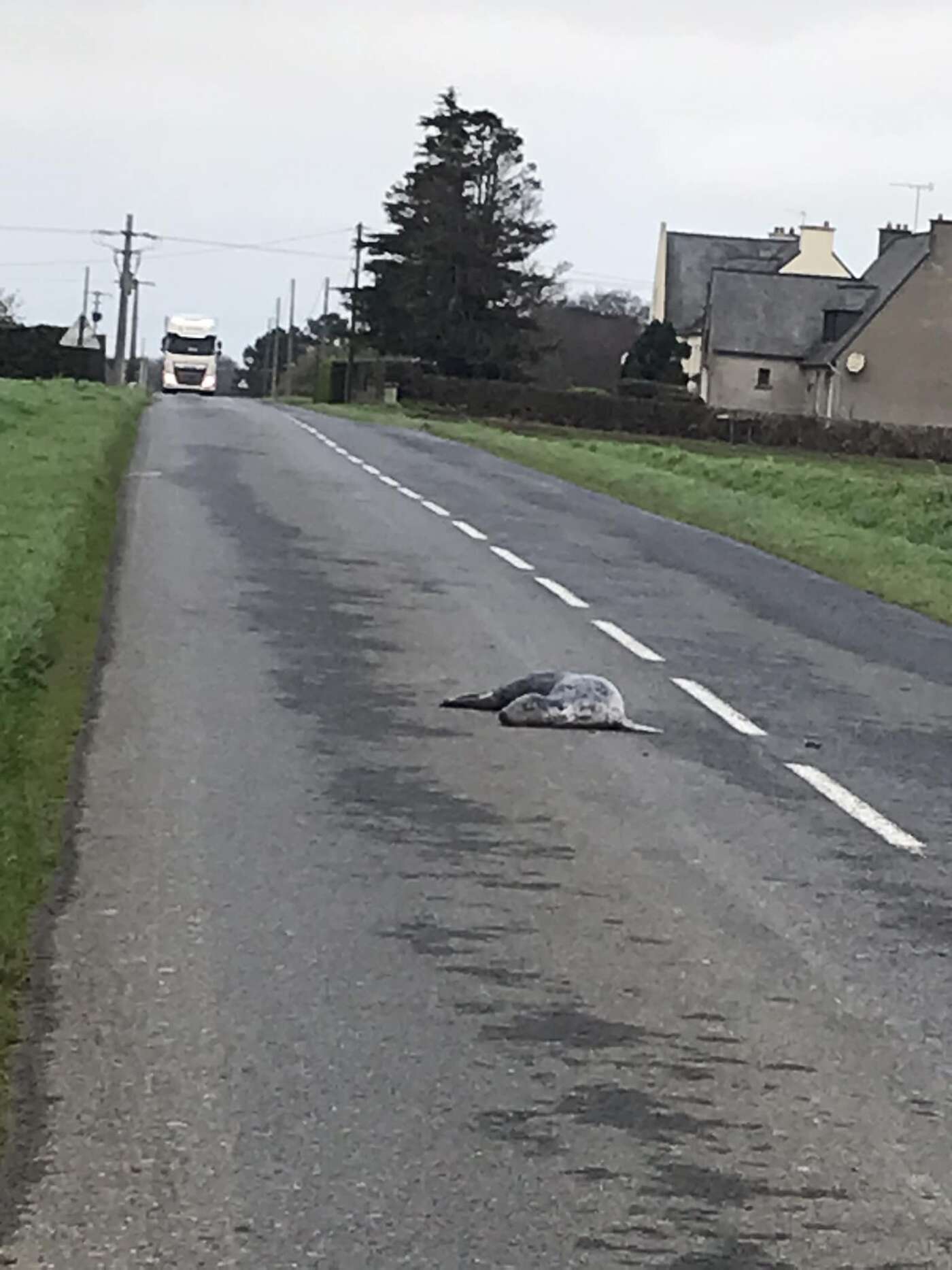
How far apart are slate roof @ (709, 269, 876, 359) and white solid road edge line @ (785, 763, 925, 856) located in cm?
8110

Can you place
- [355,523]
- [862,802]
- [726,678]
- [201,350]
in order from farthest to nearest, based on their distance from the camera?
1. [201,350]
2. [355,523]
3. [726,678]
4. [862,802]

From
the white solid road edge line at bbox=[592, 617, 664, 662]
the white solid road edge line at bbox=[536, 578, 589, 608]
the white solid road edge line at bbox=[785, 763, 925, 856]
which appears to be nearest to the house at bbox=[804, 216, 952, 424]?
the white solid road edge line at bbox=[536, 578, 589, 608]

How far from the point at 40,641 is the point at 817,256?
103 meters

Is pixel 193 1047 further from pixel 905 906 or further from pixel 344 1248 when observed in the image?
pixel 905 906

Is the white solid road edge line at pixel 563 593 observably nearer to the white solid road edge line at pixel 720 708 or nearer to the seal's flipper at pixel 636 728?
the white solid road edge line at pixel 720 708

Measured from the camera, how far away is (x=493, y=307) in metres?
82.8

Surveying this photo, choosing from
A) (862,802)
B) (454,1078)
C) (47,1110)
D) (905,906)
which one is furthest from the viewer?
(862,802)

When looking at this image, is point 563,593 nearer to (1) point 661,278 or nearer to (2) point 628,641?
(2) point 628,641

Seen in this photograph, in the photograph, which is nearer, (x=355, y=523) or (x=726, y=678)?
(x=726, y=678)

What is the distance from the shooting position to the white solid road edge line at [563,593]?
16.8 meters

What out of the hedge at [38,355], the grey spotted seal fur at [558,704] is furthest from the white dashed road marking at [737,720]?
the hedge at [38,355]

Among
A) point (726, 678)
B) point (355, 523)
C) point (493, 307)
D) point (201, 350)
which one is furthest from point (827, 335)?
point (726, 678)

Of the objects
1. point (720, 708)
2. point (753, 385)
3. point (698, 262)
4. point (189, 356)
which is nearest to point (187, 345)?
point (189, 356)

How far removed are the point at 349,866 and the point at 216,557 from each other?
10.7 m
